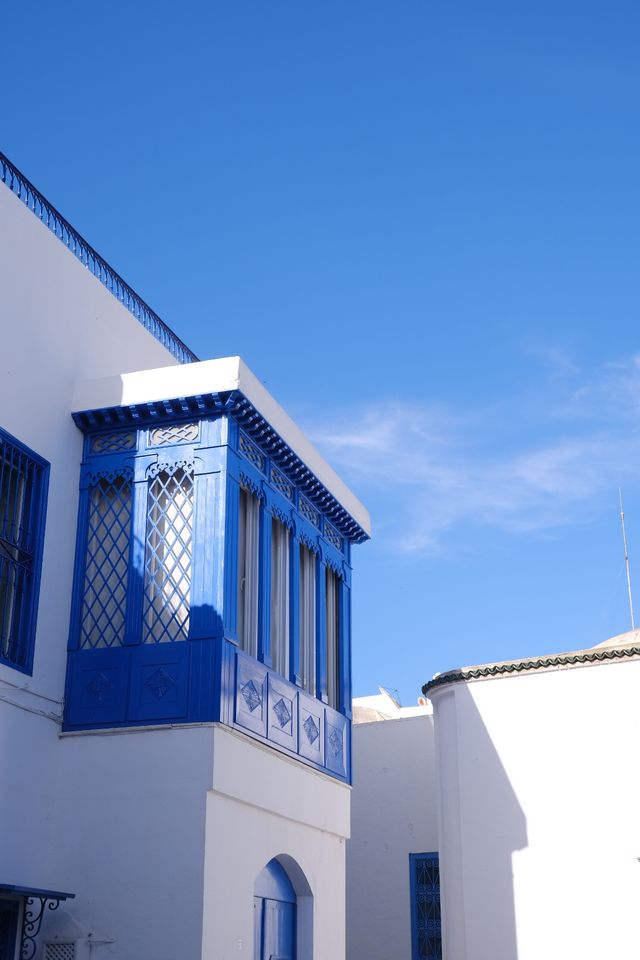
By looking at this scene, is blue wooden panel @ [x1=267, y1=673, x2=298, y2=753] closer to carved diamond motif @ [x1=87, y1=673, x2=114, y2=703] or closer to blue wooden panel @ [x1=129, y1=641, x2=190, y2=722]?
blue wooden panel @ [x1=129, y1=641, x2=190, y2=722]

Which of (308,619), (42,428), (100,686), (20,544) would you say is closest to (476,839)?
(308,619)

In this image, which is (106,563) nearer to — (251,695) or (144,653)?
(144,653)

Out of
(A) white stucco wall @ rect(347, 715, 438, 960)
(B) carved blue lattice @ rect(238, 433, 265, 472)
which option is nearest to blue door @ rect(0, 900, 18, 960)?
(B) carved blue lattice @ rect(238, 433, 265, 472)

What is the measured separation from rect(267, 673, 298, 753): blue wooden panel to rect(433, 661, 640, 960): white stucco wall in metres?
4.00

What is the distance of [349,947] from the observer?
1593cm

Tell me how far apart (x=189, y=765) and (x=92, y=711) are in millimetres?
904

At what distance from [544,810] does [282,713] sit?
14.3 ft

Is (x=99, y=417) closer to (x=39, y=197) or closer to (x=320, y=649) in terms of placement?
(x=39, y=197)

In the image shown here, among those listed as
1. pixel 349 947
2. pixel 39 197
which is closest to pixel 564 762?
pixel 349 947

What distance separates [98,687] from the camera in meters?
8.78

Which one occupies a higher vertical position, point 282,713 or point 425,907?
point 282,713

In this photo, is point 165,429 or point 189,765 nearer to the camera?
point 189,765

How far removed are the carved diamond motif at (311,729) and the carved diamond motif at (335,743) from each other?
1.15ft

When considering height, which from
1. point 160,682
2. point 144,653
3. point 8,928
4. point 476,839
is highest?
point 144,653
